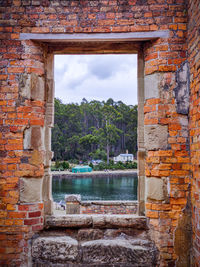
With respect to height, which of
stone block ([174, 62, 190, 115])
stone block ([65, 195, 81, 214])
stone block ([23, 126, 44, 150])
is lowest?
stone block ([65, 195, 81, 214])

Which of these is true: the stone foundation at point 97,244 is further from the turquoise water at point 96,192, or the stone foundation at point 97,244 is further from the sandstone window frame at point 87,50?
the turquoise water at point 96,192

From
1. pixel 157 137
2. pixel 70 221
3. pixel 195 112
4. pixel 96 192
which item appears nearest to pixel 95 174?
pixel 96 192

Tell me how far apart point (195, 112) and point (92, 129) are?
97.2 feet

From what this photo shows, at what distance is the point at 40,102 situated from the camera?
300 centimetres

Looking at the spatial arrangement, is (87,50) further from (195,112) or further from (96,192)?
(96,192)

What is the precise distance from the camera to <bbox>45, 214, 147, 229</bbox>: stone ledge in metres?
2.99

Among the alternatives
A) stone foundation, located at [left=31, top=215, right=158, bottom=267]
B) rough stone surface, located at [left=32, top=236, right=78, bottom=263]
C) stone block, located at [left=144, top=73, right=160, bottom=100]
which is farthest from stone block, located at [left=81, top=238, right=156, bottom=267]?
stone block, located at [left=144, top=73, right=160, bottom=100]

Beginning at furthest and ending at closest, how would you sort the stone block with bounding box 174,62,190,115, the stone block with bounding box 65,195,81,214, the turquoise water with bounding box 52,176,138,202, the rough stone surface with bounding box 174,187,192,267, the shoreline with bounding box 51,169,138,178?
the shoreline with bounding box 51,169,138,178 → the turquoise water with bounding box 52,176,138,202 → the stone block with bounding box 65,195,81,214 → the stone block with bounding box 174,62,190,115 → the rough stone surface with bounding box 174,187,192,267

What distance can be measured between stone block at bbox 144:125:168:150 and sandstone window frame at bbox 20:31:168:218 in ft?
0.75

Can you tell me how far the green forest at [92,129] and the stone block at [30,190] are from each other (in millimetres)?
25726

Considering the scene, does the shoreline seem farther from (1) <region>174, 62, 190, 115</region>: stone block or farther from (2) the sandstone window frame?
(1) <region>174, 62, 190, 115</region>: stone block

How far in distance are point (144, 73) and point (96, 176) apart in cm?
2254

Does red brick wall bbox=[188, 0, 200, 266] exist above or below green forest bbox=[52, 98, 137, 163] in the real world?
below

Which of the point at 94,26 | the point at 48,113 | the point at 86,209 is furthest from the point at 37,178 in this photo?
the point at 86,209
